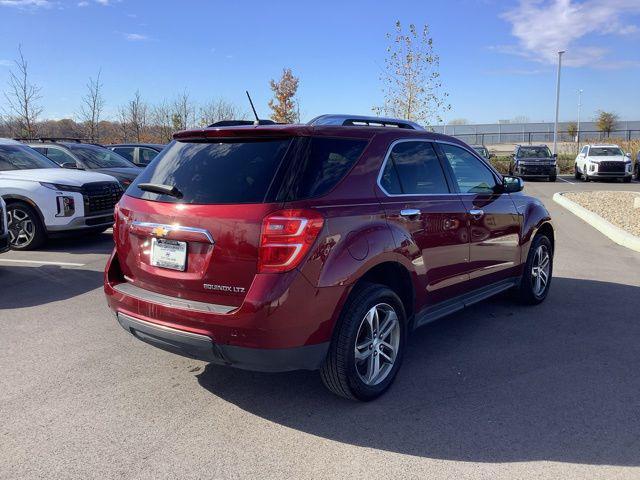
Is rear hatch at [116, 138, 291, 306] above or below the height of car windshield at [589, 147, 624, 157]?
below

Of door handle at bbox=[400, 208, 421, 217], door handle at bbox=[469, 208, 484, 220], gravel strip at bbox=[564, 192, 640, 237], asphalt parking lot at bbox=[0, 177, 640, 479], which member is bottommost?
asphalt parking lot at bbox=[0, 177, 640, 479]

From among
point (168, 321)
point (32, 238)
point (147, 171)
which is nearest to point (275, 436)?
point (168, 321)

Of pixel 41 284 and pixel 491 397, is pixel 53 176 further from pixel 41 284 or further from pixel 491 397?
pixel 491 397

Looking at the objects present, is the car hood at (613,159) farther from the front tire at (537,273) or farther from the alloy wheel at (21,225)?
the alloy wheel at (21,225)

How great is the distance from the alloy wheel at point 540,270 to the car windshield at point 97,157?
9420 millimetres

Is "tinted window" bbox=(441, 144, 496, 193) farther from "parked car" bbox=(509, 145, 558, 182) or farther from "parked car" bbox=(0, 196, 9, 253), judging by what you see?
"parked car" bbox=(509, 145, 558, 182)

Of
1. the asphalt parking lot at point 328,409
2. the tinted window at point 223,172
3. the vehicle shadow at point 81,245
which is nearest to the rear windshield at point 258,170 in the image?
the tinted window at point 223,172

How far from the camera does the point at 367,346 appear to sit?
363 centimetres

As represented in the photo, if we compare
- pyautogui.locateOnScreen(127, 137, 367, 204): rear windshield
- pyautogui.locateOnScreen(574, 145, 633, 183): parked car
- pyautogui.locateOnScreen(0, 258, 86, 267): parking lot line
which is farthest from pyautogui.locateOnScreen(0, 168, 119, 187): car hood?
pyautogui.locateOnScreen(574, 145, 633, 183): parked car

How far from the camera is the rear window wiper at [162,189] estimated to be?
3.43 metres

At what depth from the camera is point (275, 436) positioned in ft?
10.6

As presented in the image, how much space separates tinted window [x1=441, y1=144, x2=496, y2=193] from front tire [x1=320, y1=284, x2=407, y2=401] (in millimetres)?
1509

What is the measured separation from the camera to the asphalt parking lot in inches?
116

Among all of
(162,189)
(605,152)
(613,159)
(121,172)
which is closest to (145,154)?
(121,172)
